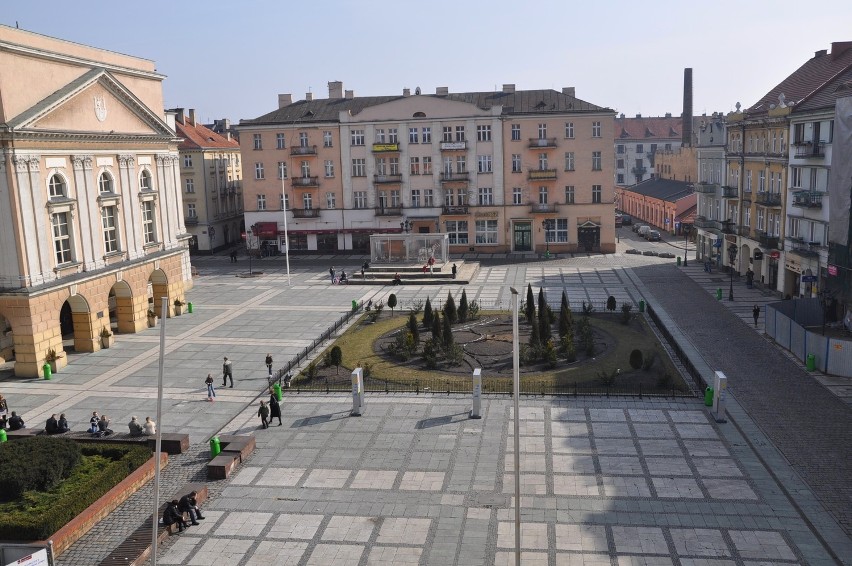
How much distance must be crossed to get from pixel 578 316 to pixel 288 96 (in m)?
51.2

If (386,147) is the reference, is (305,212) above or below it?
below

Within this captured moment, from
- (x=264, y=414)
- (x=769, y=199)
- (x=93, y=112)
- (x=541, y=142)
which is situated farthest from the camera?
(x=541, y=142)

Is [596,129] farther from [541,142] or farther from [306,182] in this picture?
[306,182]

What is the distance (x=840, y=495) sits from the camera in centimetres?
2391

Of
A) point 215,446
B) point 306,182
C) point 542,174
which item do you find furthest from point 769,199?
point 306,182

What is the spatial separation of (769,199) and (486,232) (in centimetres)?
3105

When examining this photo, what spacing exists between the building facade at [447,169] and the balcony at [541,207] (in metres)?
0.10

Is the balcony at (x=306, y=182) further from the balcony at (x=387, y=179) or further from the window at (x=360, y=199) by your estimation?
the balcony at (x=387, y=179)

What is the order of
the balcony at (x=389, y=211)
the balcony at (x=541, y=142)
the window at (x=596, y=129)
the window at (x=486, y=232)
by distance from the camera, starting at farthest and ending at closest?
the window at (x=486, y=232) < the balcony at (x=389, y=211) < the balcony at (x=541, y=142) < the window at (x=596, y=129)

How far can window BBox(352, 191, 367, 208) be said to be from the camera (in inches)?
3204

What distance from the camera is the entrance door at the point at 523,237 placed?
8006cm

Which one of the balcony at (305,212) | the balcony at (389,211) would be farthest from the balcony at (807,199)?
the balcony at (305,212)

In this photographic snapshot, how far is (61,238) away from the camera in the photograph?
4312 centimetres

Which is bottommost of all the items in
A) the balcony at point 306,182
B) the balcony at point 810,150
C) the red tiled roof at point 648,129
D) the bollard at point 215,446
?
the bollard at point 215,446
